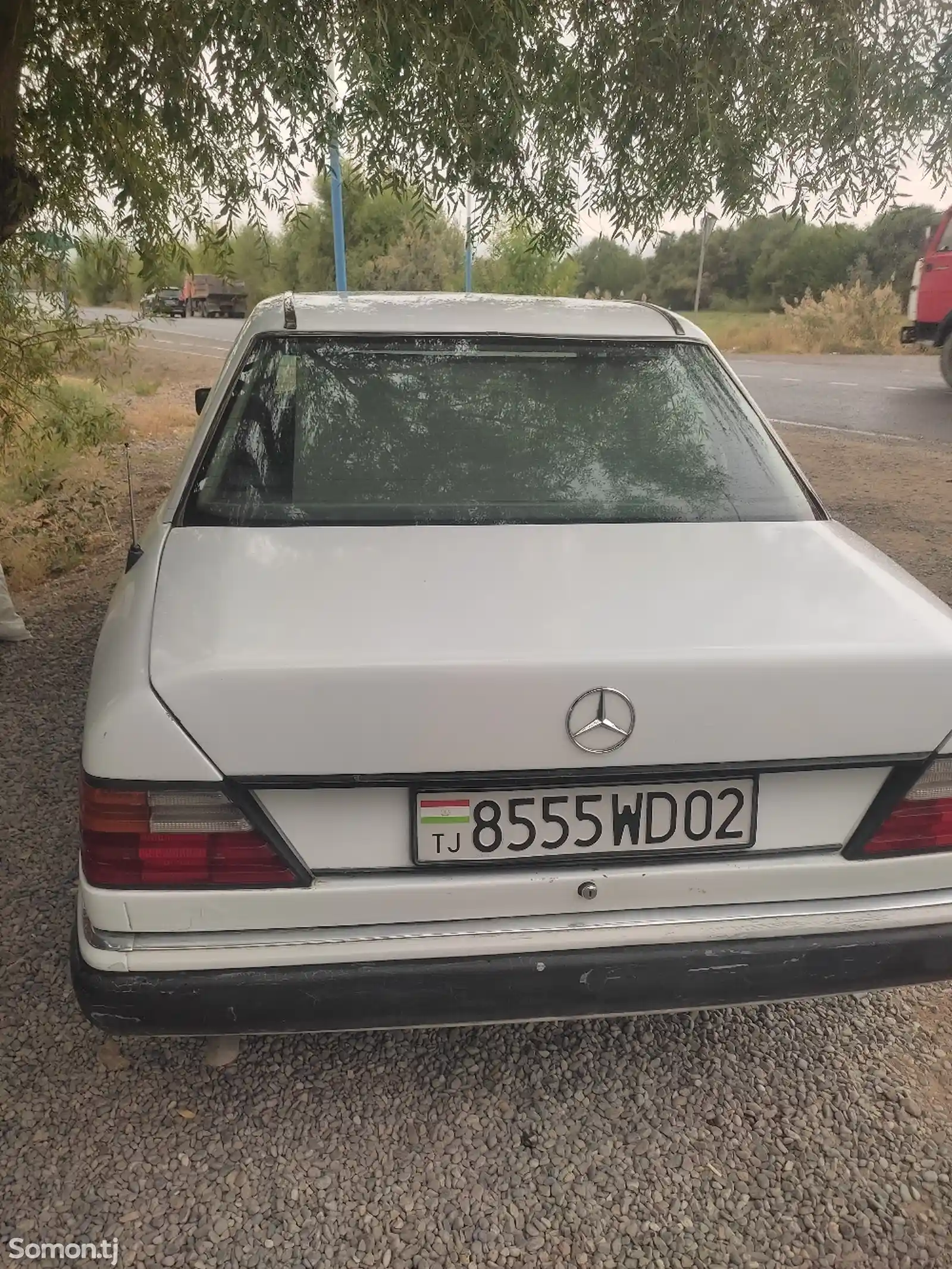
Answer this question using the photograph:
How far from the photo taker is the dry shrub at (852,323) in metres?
24.6

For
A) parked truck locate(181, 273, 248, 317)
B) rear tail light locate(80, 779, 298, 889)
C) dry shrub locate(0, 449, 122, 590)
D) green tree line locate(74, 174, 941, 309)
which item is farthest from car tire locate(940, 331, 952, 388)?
parked truck locate(181, 273, 248, 317)

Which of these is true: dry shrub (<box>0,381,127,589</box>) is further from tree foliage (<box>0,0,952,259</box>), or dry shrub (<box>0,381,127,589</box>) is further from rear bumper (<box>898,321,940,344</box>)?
rear bumper (<box>898,321,940,344</box>)

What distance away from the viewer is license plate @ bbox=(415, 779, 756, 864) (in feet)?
5.59

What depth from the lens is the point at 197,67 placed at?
4.15 metres

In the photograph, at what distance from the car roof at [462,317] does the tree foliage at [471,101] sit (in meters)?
1.25

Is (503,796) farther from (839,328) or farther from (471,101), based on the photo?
(839,328)

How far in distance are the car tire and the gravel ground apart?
13.7m

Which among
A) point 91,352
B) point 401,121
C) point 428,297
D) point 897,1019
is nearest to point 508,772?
point 897,1019

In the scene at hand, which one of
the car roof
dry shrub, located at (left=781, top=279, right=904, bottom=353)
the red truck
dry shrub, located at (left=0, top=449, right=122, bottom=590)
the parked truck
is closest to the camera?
the car roof

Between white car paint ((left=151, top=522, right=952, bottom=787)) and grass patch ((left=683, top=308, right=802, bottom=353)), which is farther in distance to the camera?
grass patch ((left=683, top=308, right=802, bottom=353))

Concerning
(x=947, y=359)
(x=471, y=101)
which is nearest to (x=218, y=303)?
(x=947, y=359)

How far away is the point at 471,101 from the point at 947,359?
1191cm

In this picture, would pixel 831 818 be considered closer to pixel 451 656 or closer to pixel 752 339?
pixel 451 656

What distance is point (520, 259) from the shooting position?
626 cm
